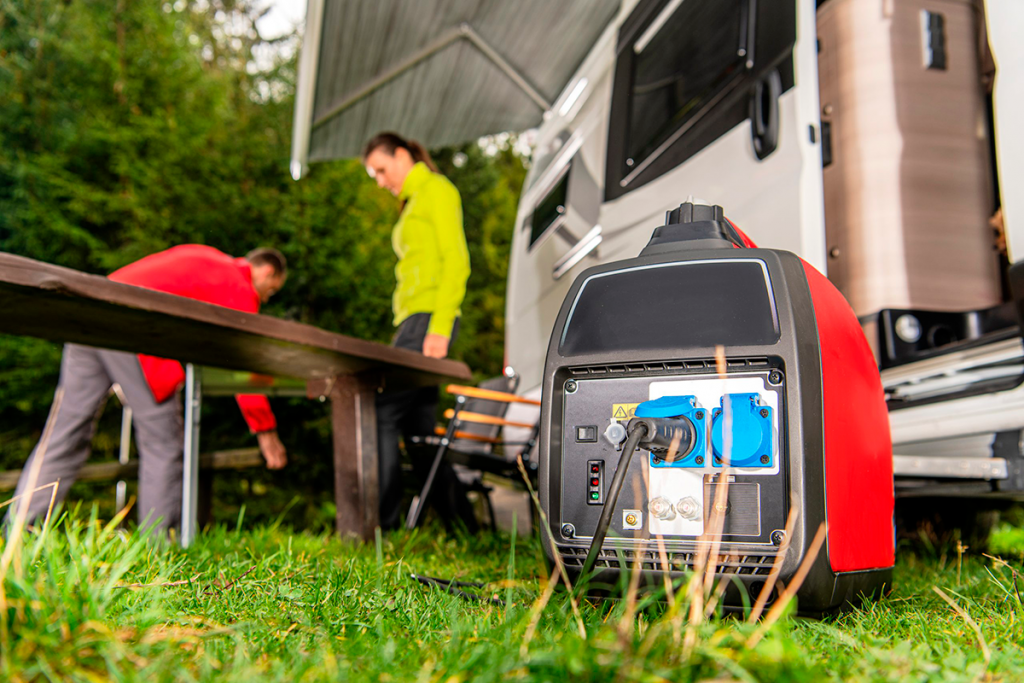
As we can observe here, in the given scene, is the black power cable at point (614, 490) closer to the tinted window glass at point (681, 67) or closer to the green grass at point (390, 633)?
the green grass at point (390, 633)

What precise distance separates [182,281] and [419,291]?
0.95 meters

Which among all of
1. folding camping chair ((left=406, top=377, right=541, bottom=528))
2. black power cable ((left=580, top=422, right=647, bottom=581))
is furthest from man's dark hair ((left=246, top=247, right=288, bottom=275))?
black power cable ((left=580, top=422, right=647, bottom=581))

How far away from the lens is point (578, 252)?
333 cm

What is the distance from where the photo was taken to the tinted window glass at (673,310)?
1.23m

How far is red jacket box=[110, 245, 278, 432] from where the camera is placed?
2949 mm

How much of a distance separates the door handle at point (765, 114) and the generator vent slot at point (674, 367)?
111 centimetres

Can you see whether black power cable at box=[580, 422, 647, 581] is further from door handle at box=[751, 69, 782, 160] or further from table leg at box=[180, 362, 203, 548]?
table leg at box=[180, 362, 203, 548]

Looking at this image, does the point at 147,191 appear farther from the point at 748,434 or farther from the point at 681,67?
the point at 748,434

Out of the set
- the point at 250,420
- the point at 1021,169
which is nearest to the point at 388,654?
the point at 1021,169

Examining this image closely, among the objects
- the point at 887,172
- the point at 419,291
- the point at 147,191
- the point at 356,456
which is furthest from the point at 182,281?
the point at 147,191

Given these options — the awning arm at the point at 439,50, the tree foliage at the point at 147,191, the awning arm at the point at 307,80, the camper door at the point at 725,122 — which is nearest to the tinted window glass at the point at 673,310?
the camper door at the point at 725,122

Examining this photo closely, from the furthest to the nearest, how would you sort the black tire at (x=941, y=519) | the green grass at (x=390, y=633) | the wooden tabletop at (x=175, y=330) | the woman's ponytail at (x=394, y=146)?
the woman's ponytail at (x=394, y=146), the black tire at (x=941, y=519), the wooden tabletop at (x=175, y=330), the green grass at (x=390, y=633)

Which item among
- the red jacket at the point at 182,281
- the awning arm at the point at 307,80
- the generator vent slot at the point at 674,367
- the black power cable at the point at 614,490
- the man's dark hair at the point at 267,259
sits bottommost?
the black power cable at the point at 614,490

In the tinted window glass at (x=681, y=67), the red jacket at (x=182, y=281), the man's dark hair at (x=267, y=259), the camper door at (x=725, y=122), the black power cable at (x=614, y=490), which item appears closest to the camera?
the black power cable at (x=614, y=490)
